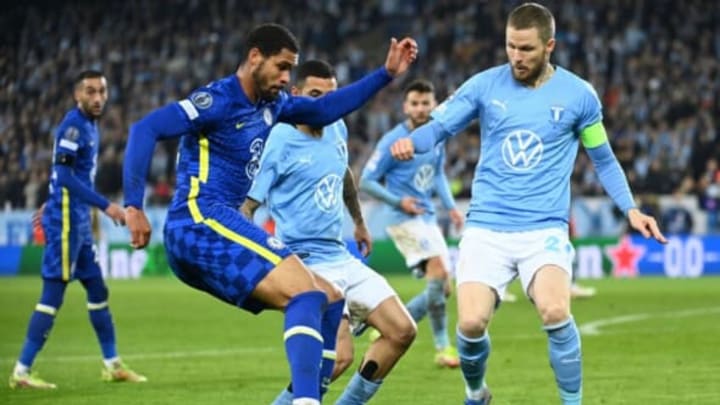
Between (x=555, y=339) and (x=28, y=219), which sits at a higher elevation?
(x=555, y=339)

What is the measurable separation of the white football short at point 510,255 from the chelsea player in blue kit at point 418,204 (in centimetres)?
450

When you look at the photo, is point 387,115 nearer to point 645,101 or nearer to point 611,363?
point 645,101

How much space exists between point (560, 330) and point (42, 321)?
5.28 m

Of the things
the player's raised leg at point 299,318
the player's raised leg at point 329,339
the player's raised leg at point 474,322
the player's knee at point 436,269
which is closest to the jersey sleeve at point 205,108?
the player's raised leg at point 299,318

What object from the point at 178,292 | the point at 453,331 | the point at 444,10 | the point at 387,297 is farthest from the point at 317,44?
the point at 387,297

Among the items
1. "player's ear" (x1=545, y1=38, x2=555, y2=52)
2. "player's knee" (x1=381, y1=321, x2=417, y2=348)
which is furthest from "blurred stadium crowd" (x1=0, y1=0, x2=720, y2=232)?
"player's ear" (x1=545, y1=38, x2=555, y2=52)

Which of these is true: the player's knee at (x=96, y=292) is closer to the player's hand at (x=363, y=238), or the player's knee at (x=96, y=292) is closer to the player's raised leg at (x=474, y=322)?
the player's hand at (x=363, y=238)

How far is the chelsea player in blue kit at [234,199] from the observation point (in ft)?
23.2

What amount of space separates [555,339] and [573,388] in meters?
0.29

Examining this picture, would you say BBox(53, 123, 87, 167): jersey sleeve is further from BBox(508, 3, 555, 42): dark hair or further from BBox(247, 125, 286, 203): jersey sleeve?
BBox(508, 3, 555, 42): dark hair

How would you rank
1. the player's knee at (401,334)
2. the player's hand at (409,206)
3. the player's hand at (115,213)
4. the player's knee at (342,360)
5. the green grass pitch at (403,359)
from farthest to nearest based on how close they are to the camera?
the player's hand at (409,206) < the green grass pitch at (403,359) < the player's hand at (115,213) < the player's knee at (342,360) < the player's knee at (401,334)

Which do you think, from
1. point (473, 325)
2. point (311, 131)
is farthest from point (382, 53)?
point (473, 325)

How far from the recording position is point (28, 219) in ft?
95.5

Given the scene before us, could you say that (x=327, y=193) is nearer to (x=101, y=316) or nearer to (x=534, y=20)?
(x=534, y=20)
